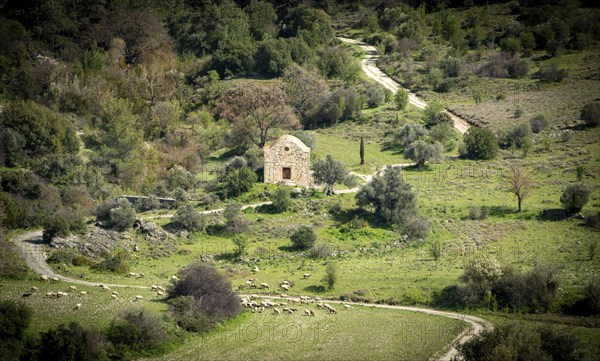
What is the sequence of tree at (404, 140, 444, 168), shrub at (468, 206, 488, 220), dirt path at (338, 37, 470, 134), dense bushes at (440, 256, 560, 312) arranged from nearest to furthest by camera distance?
dense bushes at (440, 256, 560, 312), shrub at (468, 206, 488, 220), tree at (404, 140, 444, 168), dirt path at (338, 37, 470, 134)

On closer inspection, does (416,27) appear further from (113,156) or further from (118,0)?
(113,156)

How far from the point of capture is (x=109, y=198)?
75312mm

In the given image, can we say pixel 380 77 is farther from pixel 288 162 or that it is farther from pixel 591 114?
pixel 288 162

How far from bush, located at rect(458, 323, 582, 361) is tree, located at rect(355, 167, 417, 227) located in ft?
87.2

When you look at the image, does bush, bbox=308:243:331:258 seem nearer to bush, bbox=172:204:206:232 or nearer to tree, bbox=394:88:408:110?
bush, bbox=172:204:206:232

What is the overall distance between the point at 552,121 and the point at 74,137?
51.7 metres

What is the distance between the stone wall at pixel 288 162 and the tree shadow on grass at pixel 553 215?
68.4ft

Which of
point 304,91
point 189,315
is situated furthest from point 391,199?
point 304,91

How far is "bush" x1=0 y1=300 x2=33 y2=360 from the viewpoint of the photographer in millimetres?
43531

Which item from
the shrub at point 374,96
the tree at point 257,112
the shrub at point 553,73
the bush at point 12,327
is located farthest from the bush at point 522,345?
the shrub at point 553,73

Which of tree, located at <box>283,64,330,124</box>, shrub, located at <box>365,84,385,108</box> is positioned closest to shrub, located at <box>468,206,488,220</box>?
tree, located at <box>283,64,330,124</box>

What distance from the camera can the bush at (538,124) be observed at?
9503 cm

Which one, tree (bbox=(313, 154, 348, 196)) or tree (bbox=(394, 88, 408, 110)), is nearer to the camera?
tree (bbox=(313, 154, 348, 196))

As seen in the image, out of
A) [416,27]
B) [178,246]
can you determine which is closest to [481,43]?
[416,27]
